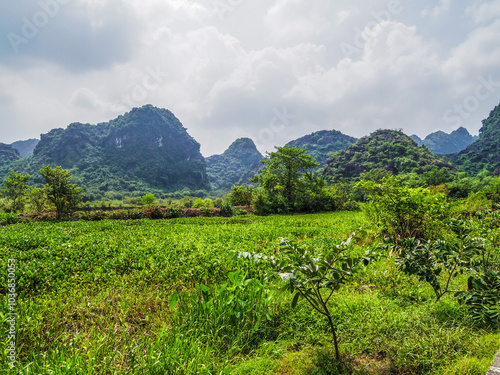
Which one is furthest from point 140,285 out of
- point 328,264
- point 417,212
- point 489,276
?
point 417,212

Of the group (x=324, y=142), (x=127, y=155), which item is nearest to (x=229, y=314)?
(x=127, y=155)

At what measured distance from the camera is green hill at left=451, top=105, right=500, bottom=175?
66.0m

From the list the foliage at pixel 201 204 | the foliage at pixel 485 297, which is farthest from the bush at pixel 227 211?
the foliage at pixel 485 297

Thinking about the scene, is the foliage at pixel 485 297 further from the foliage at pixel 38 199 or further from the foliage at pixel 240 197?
the foliage at pixel 38 199

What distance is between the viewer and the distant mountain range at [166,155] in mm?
73625

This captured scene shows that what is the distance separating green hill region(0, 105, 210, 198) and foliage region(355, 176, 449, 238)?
104369 mm

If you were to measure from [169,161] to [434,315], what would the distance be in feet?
529

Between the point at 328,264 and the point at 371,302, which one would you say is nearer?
the point at 328,264

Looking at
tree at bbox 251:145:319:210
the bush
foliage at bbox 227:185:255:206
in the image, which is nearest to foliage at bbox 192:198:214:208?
foliage at bbox 227:185:255:206

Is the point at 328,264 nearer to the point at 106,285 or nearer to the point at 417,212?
the point at 106,285

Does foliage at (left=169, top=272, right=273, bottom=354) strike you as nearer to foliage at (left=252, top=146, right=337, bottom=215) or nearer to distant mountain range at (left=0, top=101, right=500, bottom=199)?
foliage at (left=252, top=146, right=337, bottom=215)

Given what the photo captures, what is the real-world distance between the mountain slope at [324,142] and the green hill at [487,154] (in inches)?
2831

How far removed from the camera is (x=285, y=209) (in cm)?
2441

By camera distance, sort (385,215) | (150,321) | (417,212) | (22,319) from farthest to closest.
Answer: (385,215) → (417,212) → (150,321) → (22,319)
